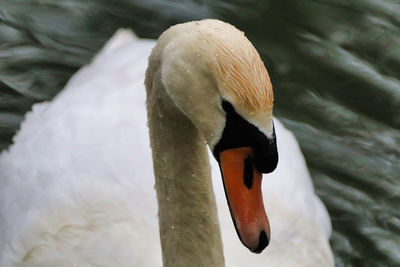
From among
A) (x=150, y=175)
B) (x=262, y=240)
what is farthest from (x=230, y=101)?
(x=150, y=175)

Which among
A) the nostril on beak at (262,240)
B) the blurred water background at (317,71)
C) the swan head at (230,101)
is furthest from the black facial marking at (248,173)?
the blurred water background at (317,71)

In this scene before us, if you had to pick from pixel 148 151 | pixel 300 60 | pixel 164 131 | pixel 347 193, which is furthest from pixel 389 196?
pixel 164 131

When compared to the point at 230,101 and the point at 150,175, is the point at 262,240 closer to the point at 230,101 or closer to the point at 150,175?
the point at 230,101

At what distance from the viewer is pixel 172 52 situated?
11.2 ft

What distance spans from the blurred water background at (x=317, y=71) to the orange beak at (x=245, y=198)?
235 cm

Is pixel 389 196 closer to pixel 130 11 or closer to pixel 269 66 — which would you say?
pixel 269 66

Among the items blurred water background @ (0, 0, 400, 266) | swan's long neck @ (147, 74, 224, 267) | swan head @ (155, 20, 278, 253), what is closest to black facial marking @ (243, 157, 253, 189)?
swan head @ (155, 20, 278, 253)

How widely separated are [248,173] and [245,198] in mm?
106

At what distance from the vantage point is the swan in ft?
11.1

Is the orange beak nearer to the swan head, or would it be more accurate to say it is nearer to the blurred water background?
the swan head

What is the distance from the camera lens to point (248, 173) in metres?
3.44

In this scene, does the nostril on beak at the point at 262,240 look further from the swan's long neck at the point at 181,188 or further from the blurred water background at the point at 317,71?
the blurred water background at the point at 317,71

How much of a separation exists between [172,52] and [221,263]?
1072mm

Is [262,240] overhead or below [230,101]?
below
